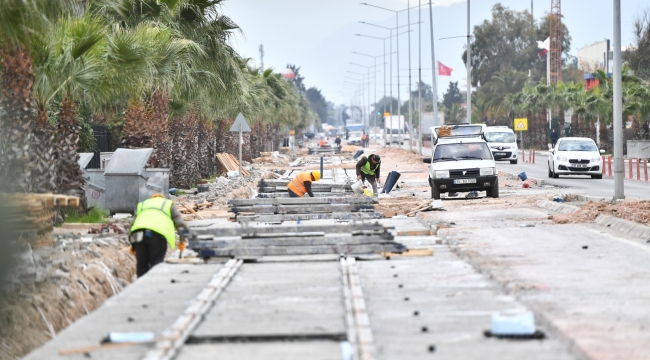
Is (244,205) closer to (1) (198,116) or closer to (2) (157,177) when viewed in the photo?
(2) (157,177)

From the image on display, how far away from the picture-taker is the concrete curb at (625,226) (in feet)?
63.2

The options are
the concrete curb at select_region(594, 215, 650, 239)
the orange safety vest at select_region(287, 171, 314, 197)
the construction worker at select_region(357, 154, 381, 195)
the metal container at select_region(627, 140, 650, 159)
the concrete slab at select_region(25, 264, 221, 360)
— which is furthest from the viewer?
the metal container at select_region(627, 140, 650, 159)

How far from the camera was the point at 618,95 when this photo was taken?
25703mm

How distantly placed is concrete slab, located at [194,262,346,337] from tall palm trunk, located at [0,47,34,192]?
19.3ft

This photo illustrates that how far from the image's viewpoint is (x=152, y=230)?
1494cm

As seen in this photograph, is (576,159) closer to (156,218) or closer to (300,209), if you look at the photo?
(300,209)

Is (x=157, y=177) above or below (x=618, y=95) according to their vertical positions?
below

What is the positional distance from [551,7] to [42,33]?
126344 millimetres

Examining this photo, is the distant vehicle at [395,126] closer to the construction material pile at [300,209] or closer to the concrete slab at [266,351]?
the construction material pile at [300,209]

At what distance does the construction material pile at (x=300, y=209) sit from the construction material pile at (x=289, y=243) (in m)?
5.90

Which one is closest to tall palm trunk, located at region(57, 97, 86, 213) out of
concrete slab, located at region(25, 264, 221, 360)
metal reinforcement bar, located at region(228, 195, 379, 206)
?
metal reinforcement bar, located at region(228, 195, 379, 206)

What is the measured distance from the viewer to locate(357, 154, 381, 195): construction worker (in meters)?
33.8

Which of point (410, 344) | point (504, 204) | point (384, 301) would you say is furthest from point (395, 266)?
point (504, 204)

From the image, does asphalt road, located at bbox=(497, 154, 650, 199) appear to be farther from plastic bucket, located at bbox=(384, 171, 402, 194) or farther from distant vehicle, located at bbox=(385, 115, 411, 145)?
distant vehicle, located at bbox=(385, 115, 411, 145)
